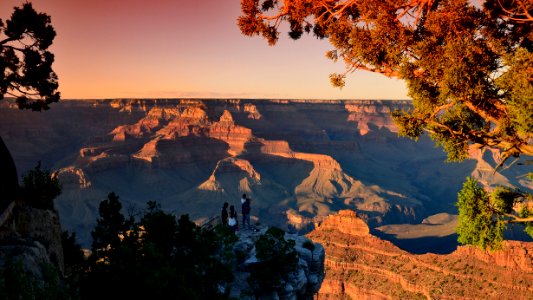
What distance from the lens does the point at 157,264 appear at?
57.2 feet

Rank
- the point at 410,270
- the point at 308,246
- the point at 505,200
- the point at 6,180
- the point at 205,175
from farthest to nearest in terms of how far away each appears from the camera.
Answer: the point at 205,175, the point at 410,270, the point at 308,246, the point at 505,200, the point at 6,180

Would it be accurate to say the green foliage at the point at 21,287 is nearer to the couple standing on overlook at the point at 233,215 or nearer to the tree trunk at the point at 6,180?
the tree trunk at the point at 6,180

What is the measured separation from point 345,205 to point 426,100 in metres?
147

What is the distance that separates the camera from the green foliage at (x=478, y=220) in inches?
757

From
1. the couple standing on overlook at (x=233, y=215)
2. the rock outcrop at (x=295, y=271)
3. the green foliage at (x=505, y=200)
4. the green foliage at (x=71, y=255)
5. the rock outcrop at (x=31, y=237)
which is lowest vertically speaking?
the rock outcrop at (x=295, y=271)

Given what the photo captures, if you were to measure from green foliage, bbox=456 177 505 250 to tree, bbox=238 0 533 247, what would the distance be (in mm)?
98

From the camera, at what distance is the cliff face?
52.0 m

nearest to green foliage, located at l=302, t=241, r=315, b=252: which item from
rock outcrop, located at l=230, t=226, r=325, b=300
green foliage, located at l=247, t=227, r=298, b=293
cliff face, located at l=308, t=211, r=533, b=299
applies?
rock outcrop, located at l=230, t=226, r=325, b=300

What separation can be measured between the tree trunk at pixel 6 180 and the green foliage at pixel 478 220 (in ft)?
65.7

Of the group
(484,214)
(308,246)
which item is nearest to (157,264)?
(484,214)

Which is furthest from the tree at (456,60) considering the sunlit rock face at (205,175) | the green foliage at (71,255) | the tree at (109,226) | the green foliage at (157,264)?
the sunlit rock face at (205,175)

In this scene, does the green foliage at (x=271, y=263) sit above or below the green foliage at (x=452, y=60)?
below

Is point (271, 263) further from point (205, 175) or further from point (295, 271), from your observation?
point (205, 175)

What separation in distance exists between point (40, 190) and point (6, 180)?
276cm
